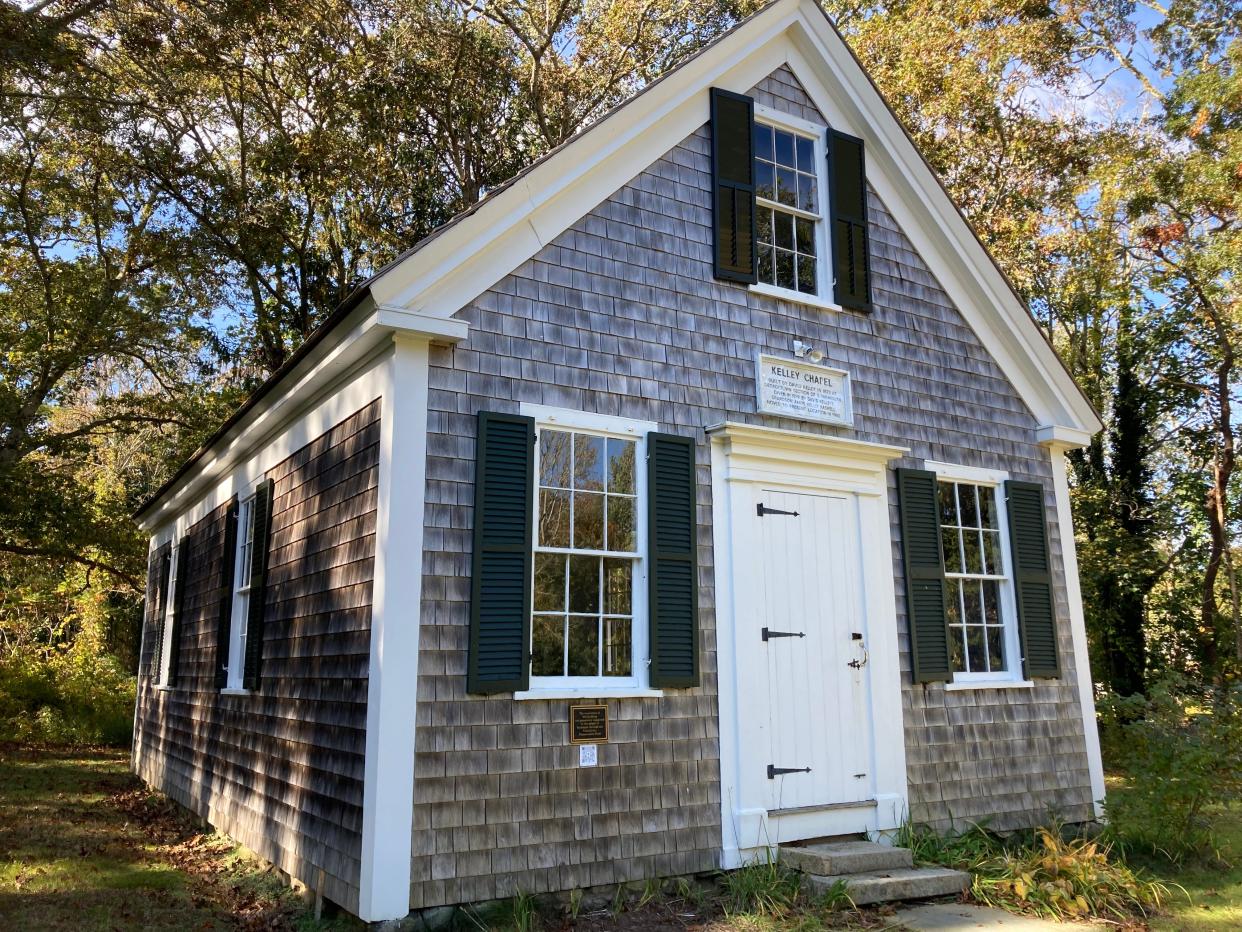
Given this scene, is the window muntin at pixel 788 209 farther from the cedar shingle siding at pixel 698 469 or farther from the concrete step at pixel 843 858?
the concrete step at pixel 843 858

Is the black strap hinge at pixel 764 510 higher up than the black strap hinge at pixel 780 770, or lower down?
higher up

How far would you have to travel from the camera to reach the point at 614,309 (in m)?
6.54

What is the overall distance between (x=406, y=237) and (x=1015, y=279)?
11780 millimetres

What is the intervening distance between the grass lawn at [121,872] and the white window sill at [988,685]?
4.95m

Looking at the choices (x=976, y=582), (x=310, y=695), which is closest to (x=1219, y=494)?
(x=976, y=582)

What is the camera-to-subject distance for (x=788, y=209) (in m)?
7.86

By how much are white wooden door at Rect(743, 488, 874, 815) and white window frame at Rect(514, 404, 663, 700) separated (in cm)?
97

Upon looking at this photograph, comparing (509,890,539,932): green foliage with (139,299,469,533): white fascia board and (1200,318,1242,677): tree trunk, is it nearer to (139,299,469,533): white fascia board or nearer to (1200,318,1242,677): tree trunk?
(139,299,469,533): white fascia board

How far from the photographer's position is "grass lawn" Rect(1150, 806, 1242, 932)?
5672mm

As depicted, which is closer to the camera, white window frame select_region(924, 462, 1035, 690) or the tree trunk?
white window frame select_region(924, 462, 1035, 690)

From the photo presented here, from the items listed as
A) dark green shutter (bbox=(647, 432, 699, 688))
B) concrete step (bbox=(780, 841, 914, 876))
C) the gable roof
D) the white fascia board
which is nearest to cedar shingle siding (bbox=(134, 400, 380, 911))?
the white fascia board

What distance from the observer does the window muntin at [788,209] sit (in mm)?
7688

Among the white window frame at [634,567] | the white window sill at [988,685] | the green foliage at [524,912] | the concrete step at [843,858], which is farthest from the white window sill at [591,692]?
the white window sill at [988,685]

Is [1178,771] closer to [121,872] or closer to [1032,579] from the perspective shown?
[1032,579]
